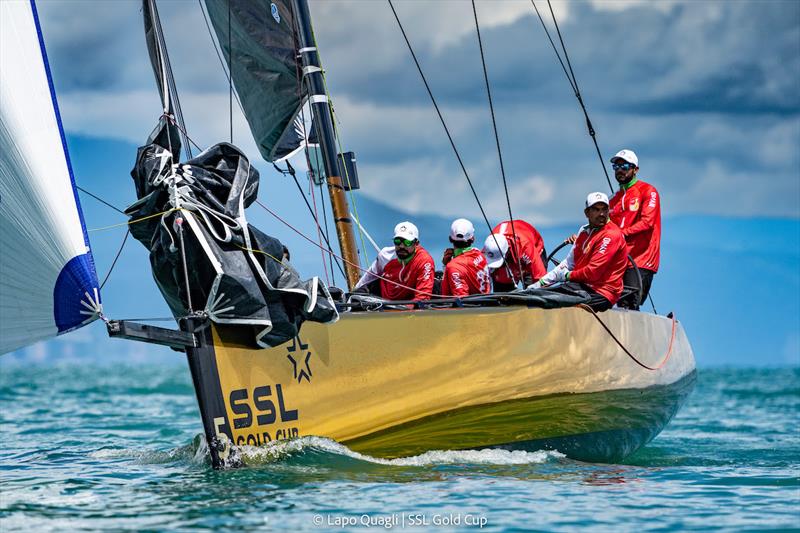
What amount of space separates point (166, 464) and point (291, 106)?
13.5 ft

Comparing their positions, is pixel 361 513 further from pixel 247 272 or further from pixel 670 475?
pixel 670 475

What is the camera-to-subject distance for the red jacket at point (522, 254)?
974 centimetres

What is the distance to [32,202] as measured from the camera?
634 centimetres

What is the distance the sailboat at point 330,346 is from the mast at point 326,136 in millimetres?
1719

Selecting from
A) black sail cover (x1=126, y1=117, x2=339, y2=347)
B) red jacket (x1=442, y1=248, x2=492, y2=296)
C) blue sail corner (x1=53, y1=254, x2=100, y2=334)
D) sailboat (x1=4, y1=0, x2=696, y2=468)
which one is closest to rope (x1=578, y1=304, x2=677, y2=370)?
sailboat (x1=4, y1=0, x2=696, y2=468)

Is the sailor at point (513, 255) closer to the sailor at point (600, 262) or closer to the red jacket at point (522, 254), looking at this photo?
the red jacket at point (522, 254)

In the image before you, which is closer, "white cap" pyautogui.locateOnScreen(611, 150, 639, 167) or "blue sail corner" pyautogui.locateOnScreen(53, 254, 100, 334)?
"blue sail corner" pyautogui.locateOnScreen(53, 254, 100, 334)

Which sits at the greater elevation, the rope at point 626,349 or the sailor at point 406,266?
the sailor at point 406,266

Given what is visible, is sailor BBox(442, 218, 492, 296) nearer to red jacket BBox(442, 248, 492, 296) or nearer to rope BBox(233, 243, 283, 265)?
red jacket BBox(442, 248, 492, 296)

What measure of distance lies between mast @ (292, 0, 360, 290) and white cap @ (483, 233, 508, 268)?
1241 millimetres

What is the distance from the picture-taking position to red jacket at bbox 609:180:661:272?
9789mm

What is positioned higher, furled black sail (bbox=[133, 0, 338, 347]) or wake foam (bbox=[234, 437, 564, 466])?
furled black sail (bbox=[133, 0, 338, 347])

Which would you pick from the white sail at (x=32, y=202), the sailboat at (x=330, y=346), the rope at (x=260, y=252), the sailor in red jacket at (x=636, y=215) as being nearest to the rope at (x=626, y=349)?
the sailboat at (x=330, y=346)

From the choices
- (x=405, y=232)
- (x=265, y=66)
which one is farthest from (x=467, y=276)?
(x=265, y=66)
